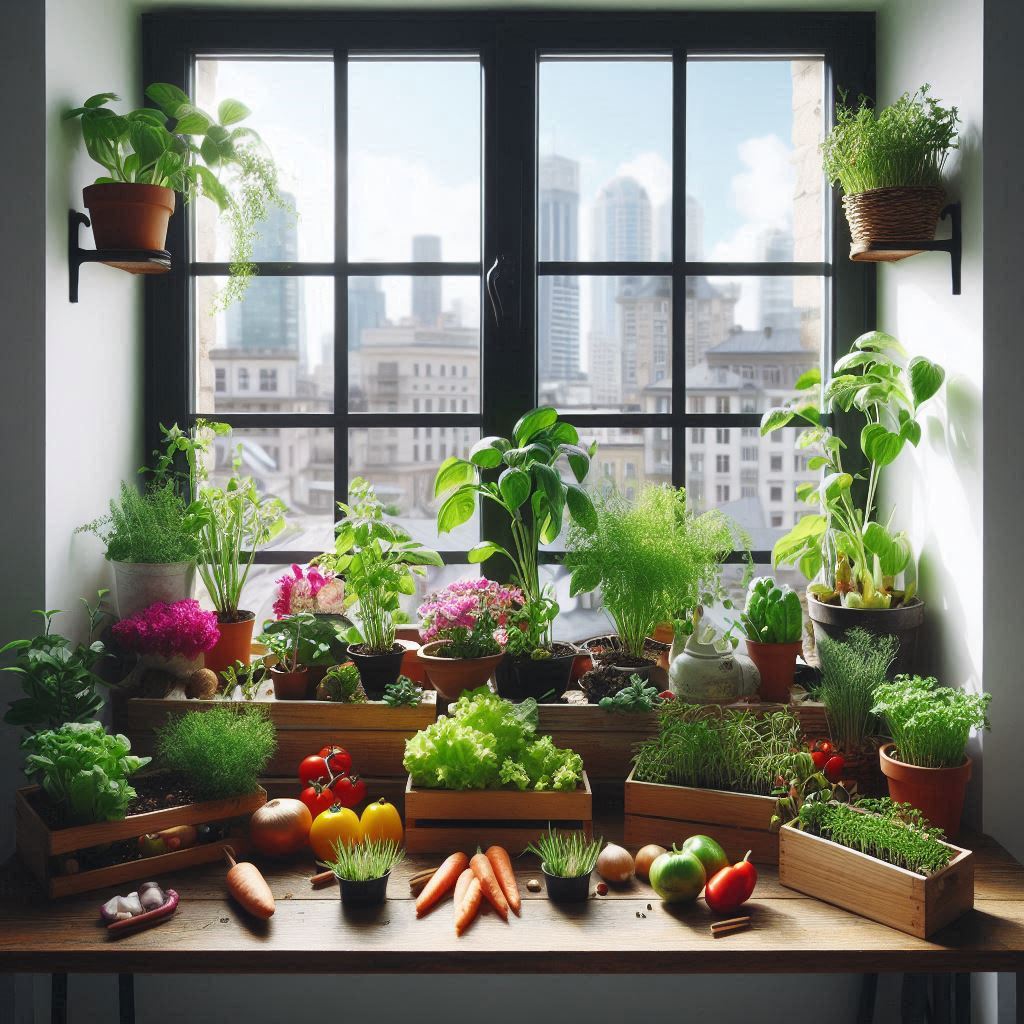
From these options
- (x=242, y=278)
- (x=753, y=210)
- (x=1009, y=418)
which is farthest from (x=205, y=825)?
(x=753, y=210)

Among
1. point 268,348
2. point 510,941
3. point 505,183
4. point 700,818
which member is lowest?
point 510,941

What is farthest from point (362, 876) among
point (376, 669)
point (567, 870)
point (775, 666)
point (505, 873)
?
point (775, 666)

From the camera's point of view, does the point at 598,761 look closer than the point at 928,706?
No

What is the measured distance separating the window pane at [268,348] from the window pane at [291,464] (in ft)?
0.23

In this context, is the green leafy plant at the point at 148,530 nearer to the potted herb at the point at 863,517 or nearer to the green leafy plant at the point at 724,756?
the green leafy plant at the point at 724,756

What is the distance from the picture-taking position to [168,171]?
2.32 metres

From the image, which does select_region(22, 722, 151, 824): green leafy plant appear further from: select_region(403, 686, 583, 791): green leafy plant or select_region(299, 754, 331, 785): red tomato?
select_region(403, 686, 583, 791): green leafy plant

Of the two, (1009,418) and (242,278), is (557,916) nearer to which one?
(1009,418)

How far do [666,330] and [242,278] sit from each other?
1127mm

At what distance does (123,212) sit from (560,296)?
1119mm

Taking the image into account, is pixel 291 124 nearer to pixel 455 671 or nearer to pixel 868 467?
pixel 455 671

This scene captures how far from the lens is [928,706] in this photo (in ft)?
6.57

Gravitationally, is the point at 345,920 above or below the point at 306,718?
below

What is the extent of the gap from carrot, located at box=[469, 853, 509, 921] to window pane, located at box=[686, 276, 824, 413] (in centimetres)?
142
